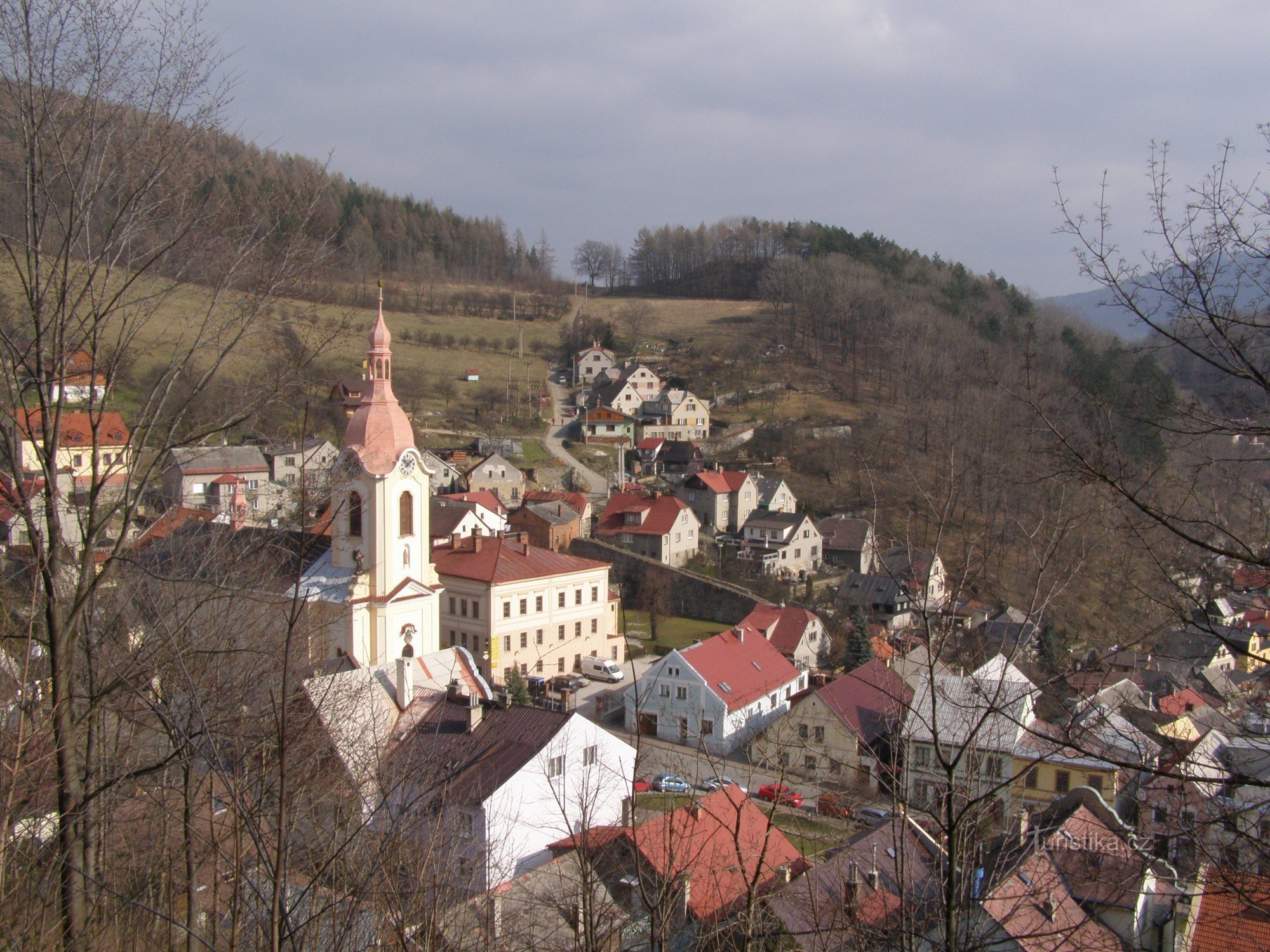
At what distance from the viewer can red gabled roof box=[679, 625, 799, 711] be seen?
71.2 feet

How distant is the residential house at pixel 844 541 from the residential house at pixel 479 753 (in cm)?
2355

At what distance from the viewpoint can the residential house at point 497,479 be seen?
40.0 metres

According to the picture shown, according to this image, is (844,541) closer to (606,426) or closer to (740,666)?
(740,666)

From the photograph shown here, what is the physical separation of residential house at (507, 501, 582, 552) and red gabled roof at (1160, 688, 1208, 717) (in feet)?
66.4

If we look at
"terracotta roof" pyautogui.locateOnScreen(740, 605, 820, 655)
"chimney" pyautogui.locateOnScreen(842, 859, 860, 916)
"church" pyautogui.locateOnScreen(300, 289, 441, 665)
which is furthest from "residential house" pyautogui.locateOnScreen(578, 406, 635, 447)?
"chimney" pyautogui.locateOnScreen(842, 859, 860, 916)

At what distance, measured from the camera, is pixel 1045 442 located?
195 inches

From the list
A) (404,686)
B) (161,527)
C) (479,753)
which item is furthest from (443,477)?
(161,527)

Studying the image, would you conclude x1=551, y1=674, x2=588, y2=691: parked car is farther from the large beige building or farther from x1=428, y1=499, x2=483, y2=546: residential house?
x1=428, y1=499, x2=483, y2=546: residential house

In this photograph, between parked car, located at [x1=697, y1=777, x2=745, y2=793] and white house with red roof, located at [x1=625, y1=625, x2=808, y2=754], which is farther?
white house with red roof, located at [x1=625, y1=625, x2=808, y2=754]

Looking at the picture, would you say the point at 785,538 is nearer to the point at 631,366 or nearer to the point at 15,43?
the point at 631,366

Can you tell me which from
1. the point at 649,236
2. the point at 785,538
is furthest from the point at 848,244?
Answer: the point at 785,538

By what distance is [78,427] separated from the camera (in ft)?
21.3

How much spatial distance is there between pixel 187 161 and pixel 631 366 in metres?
57.1

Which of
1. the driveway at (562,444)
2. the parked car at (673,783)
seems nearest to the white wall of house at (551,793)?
the parked car at (673,783)
